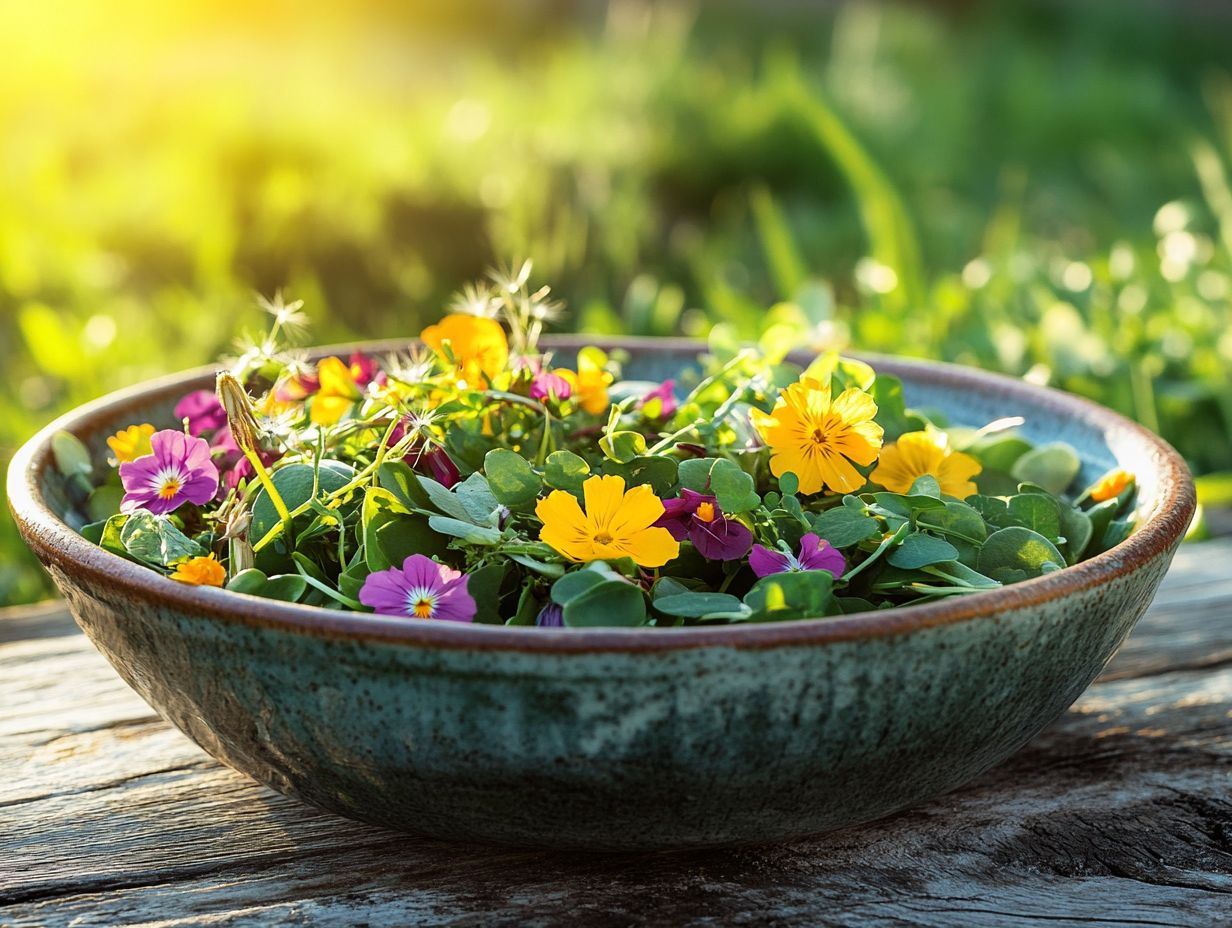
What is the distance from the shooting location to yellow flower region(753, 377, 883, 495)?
2.93 ft

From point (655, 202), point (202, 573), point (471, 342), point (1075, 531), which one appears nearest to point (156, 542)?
point (202, 573)

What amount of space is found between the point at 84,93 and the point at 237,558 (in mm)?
4611

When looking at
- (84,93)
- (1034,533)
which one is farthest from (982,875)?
(84,93)

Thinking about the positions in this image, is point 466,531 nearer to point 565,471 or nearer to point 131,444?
point 565,471

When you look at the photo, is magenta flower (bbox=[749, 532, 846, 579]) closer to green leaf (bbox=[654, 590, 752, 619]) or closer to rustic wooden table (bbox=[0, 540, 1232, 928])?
green leaf (bbox=[654, 590, 752, 619])

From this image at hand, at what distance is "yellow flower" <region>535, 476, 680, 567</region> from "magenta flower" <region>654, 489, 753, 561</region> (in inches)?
1.0

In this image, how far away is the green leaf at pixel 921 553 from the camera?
83 cm

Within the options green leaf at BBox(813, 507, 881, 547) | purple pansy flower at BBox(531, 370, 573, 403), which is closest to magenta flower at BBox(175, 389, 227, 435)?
purple pansy flower at BBox(531, 370, 573, 403)

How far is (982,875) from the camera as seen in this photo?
0.87 meters

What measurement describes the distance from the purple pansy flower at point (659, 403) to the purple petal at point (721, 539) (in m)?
0.18

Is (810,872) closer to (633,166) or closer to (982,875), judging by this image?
(982,875)

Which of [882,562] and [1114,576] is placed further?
[882,562]

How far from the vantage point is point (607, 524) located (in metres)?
0.81

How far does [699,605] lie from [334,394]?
0.39m
